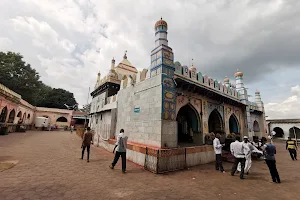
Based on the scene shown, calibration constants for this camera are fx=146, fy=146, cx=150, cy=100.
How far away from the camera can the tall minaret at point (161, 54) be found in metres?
7.14

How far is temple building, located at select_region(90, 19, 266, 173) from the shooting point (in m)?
6.46

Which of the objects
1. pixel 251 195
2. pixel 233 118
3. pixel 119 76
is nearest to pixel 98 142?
pixel 119 76

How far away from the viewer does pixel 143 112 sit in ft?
25.1

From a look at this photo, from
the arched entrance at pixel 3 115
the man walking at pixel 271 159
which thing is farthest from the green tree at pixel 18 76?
the man walking at pixel 271 159

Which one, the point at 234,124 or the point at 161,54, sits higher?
the point at 161,54

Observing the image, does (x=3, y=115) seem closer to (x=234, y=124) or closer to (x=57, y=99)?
(x=57, y=99)

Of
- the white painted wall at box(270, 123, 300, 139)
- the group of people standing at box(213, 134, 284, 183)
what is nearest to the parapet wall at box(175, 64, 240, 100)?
the group of people standing at box(213, 134, 284, 183)

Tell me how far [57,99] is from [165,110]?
1757 inches

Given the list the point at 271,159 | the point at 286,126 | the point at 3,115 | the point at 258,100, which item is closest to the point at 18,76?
the point at 3,115

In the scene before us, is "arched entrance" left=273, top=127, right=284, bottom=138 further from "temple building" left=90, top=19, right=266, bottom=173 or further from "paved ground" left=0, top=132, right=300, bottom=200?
"paved ground" left=0, top=132, right=300, bottom=200

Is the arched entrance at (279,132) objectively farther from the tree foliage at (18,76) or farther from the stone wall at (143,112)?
the tree foliage at (18,76)

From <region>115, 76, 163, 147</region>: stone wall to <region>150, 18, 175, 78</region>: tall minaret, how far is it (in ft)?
1.67

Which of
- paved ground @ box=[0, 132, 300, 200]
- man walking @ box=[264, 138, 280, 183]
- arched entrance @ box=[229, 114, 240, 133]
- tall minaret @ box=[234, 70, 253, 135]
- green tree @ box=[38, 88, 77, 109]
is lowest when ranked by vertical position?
paved ground @ box=[0, 132, 300, 200]

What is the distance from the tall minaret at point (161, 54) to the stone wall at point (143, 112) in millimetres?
508
